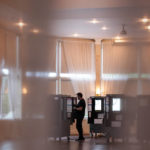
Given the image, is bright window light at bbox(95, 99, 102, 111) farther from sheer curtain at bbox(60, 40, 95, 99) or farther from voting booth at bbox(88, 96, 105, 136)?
sheer curtain at bbox(60, 40, 95, 99)

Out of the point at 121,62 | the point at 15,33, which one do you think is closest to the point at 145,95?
the point at 121,62

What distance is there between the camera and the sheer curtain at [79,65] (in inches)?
456

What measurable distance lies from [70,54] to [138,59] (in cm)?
940

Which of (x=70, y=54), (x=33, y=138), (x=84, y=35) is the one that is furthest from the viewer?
(x=70, y=54)

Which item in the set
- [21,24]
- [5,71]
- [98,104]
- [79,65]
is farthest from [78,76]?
[21,24]

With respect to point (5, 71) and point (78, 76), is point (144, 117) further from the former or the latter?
point (78, 76)

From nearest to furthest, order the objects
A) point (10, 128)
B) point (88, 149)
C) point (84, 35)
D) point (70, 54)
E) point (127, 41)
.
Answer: point (127, 41) < point (10, 128) < point (88, 149) < point (84, 35) < point (70, 54)

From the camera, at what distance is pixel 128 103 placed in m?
2.29

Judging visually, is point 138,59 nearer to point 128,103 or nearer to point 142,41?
point 142,41

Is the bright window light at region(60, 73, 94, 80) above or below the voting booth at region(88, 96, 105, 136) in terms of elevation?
above

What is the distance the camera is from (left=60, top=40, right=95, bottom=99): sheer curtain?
11.6m

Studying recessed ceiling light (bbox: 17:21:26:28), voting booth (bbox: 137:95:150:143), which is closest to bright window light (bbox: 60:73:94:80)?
Result: recessed ceiling light (bbox: 17:21:26:28)

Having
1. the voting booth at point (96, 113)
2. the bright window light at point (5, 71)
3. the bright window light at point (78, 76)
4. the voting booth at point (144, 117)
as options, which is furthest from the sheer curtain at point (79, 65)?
the voting booth at point (144, 117)

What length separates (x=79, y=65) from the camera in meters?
11.7
